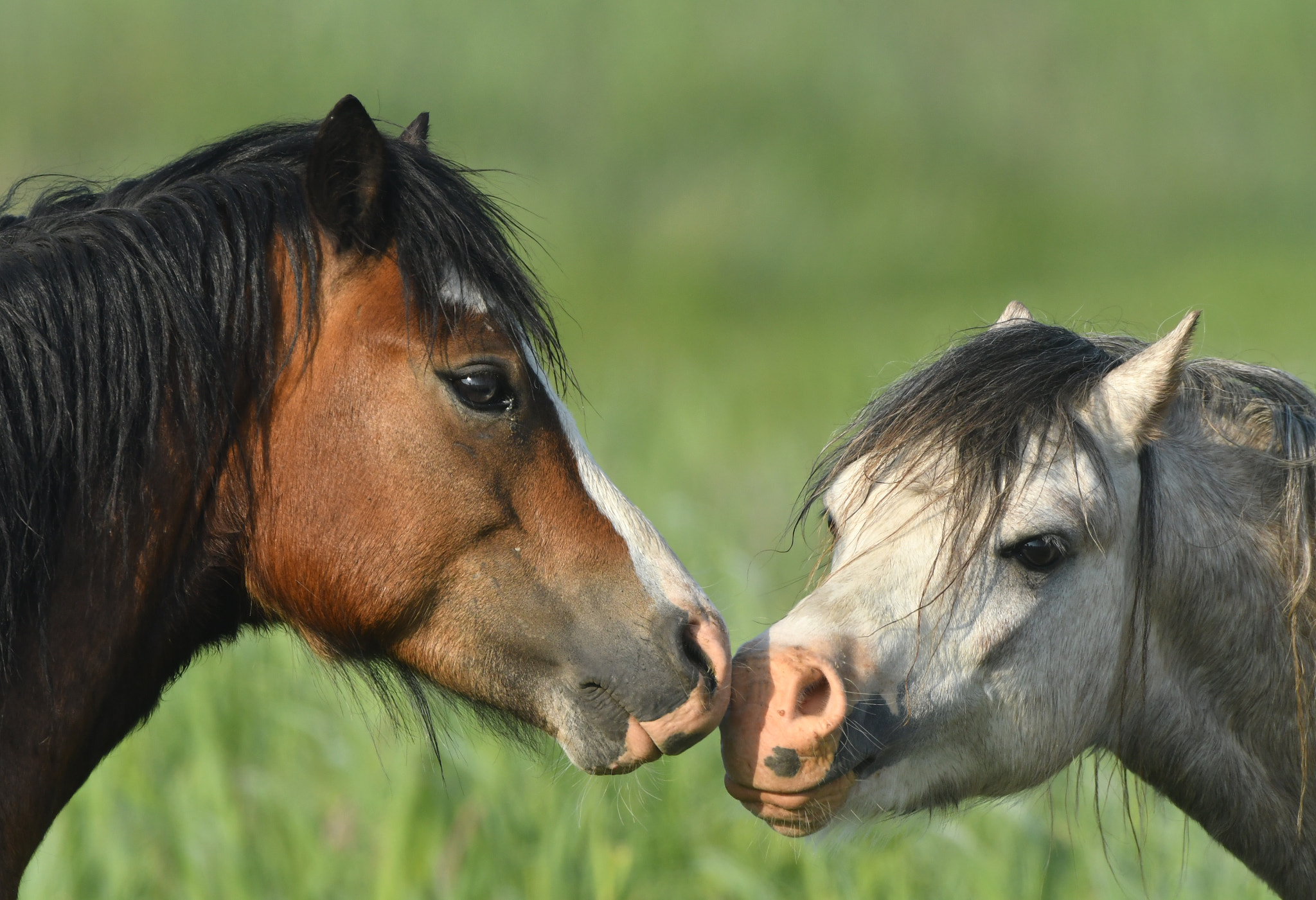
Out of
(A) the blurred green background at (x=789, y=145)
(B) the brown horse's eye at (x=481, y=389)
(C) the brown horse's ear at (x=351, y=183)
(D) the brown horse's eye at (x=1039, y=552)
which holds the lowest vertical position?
(A) the blurred green background at (x=789, y=145)

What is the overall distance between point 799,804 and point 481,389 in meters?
1.06

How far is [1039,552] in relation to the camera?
95.4 inches

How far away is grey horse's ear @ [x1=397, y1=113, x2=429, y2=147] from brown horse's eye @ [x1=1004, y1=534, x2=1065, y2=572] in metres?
1.59

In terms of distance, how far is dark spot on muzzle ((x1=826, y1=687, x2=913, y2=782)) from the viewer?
2326mm

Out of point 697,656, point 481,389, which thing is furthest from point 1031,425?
point 481,389

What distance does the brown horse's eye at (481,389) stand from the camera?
7.83 ft

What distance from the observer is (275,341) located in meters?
2.35

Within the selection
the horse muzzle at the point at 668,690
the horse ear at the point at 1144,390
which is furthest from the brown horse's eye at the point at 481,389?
the horse ear at the point at 1144,390

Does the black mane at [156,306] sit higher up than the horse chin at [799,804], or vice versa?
the black mane at [156,306]

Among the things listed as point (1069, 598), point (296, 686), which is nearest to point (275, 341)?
point (1069, 598)

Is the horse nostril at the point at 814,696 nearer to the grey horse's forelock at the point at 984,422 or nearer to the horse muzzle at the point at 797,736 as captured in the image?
the horse muzzle at the point at 797,736

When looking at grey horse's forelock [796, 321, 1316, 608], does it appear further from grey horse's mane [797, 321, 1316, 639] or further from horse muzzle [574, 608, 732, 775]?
horse muzzle [574, 608, 732, 775]

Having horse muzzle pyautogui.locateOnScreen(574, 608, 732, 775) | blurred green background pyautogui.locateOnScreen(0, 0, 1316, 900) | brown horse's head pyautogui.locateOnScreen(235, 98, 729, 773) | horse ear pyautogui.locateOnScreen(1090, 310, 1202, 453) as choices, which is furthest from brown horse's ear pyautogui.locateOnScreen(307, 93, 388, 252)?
blurred green background pyautogui.locateOnScreen(0, 0, 1316, 900)

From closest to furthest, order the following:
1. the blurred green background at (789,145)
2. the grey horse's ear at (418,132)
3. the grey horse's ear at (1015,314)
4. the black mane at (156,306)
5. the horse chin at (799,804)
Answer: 1. the black mane at (156,306)
2. the horse chin at (799,804)
3. the grey horse's ear at (418,132)
4. the grey horse's ear at (1015,314)
5. the blurred green background at (789,145)
